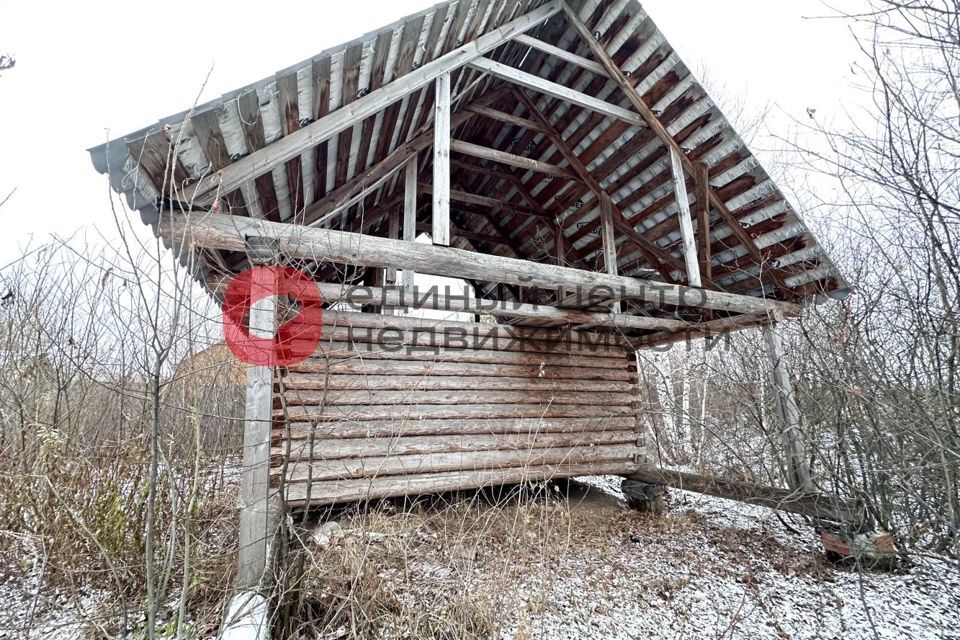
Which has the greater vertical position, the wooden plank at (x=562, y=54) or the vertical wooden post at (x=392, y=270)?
the wooden plank at (x=562, y=54)

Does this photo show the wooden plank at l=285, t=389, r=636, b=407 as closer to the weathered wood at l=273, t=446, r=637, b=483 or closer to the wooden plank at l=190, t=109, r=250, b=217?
the weathered wood at l=273, t=446, r=637, b=483

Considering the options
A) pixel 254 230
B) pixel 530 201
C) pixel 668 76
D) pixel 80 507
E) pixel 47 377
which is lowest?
pixel 80 507

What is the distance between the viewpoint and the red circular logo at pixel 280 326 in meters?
3.46

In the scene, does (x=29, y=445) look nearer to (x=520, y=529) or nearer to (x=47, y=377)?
(x=47, y=377)

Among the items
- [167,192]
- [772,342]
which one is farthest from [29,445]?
[772,342]

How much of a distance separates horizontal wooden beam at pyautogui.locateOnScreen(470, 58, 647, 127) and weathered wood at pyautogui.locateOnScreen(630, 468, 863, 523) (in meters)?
4.57

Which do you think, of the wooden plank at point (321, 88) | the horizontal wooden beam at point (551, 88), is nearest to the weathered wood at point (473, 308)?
the wooden plank at point (321, 88)

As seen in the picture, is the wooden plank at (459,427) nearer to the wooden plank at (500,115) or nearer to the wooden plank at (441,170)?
the wooden plank at (441,170)

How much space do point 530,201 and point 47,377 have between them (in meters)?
6.37

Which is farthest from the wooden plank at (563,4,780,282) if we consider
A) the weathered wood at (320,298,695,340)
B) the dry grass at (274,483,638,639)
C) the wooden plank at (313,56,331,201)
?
the dry grass at (274,483,638,639)

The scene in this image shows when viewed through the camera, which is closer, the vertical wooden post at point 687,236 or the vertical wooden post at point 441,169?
the vertical wooden post at point 441,169

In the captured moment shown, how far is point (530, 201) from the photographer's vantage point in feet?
24.7

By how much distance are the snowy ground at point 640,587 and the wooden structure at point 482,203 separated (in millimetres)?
842

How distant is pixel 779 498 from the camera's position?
5.24m
